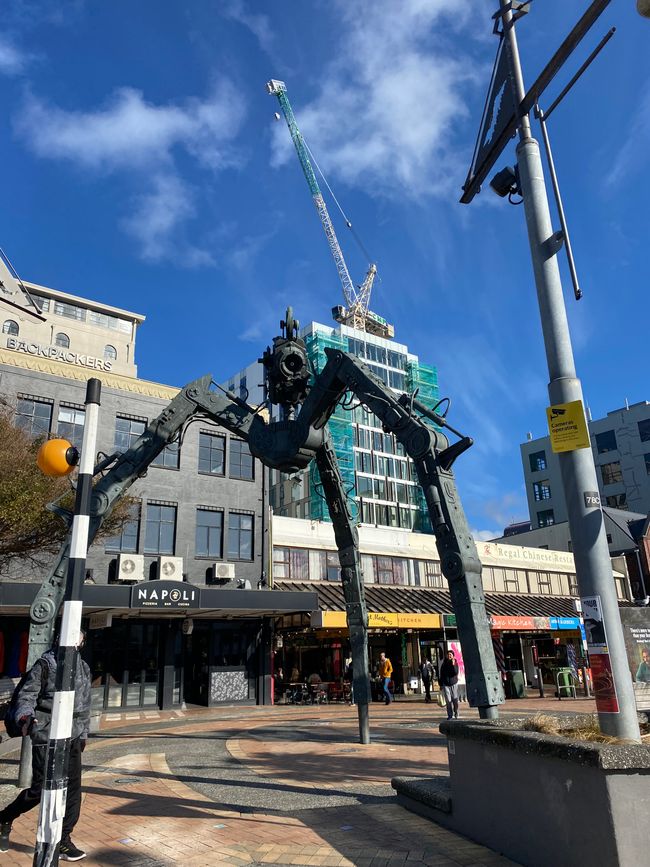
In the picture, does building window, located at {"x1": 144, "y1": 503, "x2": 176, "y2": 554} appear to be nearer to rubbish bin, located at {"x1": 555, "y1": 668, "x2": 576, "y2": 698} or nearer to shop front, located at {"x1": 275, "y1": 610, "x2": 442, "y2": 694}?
shop front, located at {"x1": 275, "y1": 610, "x2": 442, "y2": 694}

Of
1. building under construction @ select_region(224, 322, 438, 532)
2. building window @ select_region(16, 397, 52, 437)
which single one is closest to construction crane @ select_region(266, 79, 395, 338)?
building under construction @ select_region(224, 322, 438, 532)

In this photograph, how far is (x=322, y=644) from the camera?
105ft

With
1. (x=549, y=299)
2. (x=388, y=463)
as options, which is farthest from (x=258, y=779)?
(x=388, y=463)

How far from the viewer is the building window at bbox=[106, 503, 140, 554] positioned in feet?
77.5

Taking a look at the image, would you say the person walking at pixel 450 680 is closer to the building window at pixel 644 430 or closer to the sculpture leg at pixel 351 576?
the sculpture leg at pixel 351 576

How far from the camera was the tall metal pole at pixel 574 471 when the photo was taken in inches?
209

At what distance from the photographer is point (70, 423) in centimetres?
2409

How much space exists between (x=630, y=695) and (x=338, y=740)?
8.27m

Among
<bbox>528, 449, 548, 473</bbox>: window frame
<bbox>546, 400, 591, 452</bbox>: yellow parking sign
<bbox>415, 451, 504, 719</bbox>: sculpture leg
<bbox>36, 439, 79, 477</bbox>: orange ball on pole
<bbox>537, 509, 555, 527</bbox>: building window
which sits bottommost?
<bbox>415, 451, 504, 719</bbox>: sculpture leg

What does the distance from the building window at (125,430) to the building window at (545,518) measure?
53.2m

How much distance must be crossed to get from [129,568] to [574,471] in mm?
19936

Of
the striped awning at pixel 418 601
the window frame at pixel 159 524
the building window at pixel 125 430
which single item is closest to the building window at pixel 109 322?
the building window at pixel 125 430

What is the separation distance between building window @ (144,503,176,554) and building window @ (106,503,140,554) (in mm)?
450

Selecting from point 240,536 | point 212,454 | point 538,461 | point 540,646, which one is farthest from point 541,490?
point 212,454
